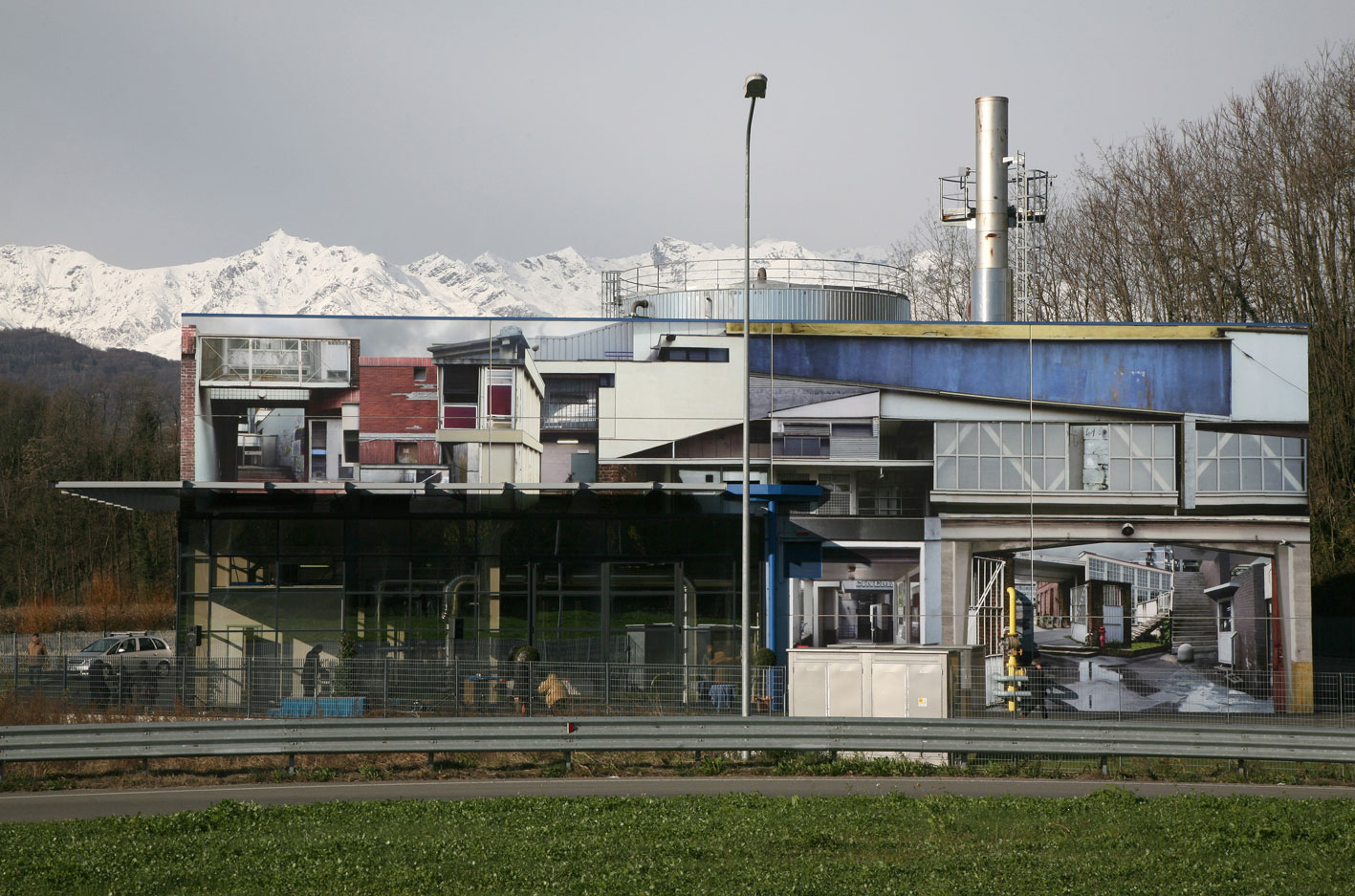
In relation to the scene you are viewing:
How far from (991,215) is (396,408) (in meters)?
16.7

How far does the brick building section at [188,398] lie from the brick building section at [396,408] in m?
3.90

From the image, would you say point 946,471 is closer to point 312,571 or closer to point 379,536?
point 379,536

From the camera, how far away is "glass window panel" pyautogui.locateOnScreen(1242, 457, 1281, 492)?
28734 mm

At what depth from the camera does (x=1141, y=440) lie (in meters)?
29.0

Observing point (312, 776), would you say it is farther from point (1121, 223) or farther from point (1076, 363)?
point (1121, 223)

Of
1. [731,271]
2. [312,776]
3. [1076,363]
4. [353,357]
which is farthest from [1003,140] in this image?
[312,776]

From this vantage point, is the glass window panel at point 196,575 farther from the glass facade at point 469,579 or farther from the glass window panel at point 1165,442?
the glass window panel at point 1165,442

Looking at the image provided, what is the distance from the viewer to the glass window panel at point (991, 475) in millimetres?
28984

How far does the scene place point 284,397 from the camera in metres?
29.2

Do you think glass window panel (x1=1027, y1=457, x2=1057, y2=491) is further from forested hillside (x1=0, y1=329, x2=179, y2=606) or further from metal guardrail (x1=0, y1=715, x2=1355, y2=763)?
forested hillside (x1=0, y1=329, x2=179, y2=606)

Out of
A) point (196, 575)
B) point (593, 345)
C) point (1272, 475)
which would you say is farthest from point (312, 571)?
point (1272, 475)

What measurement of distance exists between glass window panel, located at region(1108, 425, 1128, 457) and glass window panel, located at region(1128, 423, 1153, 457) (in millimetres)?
128

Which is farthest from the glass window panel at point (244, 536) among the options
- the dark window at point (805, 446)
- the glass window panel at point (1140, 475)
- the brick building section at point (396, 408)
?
the glass window panel at point (1140, 475)

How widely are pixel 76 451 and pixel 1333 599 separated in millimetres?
65362
